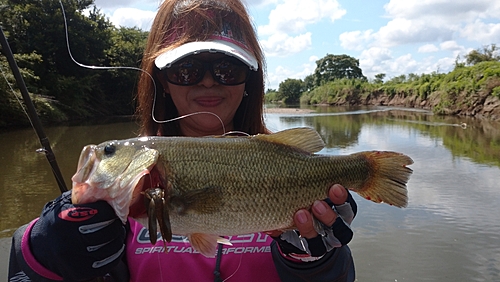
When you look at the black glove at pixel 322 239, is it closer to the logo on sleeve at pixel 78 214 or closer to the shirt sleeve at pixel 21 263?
the logo on sleeve at pixel 78 214

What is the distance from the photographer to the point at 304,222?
1920 mm

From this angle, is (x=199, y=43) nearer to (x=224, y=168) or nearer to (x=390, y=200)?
(x=224, y=168)

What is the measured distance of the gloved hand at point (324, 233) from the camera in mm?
1966

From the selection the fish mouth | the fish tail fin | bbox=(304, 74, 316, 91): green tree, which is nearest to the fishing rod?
the fish mouth

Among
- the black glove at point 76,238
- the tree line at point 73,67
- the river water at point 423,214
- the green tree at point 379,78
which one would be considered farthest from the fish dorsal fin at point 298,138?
the green tree at point 379,78

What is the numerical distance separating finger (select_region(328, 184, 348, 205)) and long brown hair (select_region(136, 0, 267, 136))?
1.10 m

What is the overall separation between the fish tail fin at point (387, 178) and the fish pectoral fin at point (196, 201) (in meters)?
0.83

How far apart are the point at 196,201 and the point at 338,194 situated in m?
0.73

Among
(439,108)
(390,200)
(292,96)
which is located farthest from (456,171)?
(292,96)

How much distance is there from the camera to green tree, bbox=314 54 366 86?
11175 centimetres

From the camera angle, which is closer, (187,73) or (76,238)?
(76,238)

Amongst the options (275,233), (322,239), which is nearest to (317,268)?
(322,239)

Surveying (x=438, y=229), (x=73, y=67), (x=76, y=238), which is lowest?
(x=438, y=229)

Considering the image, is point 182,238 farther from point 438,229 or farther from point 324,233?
point 438,229
